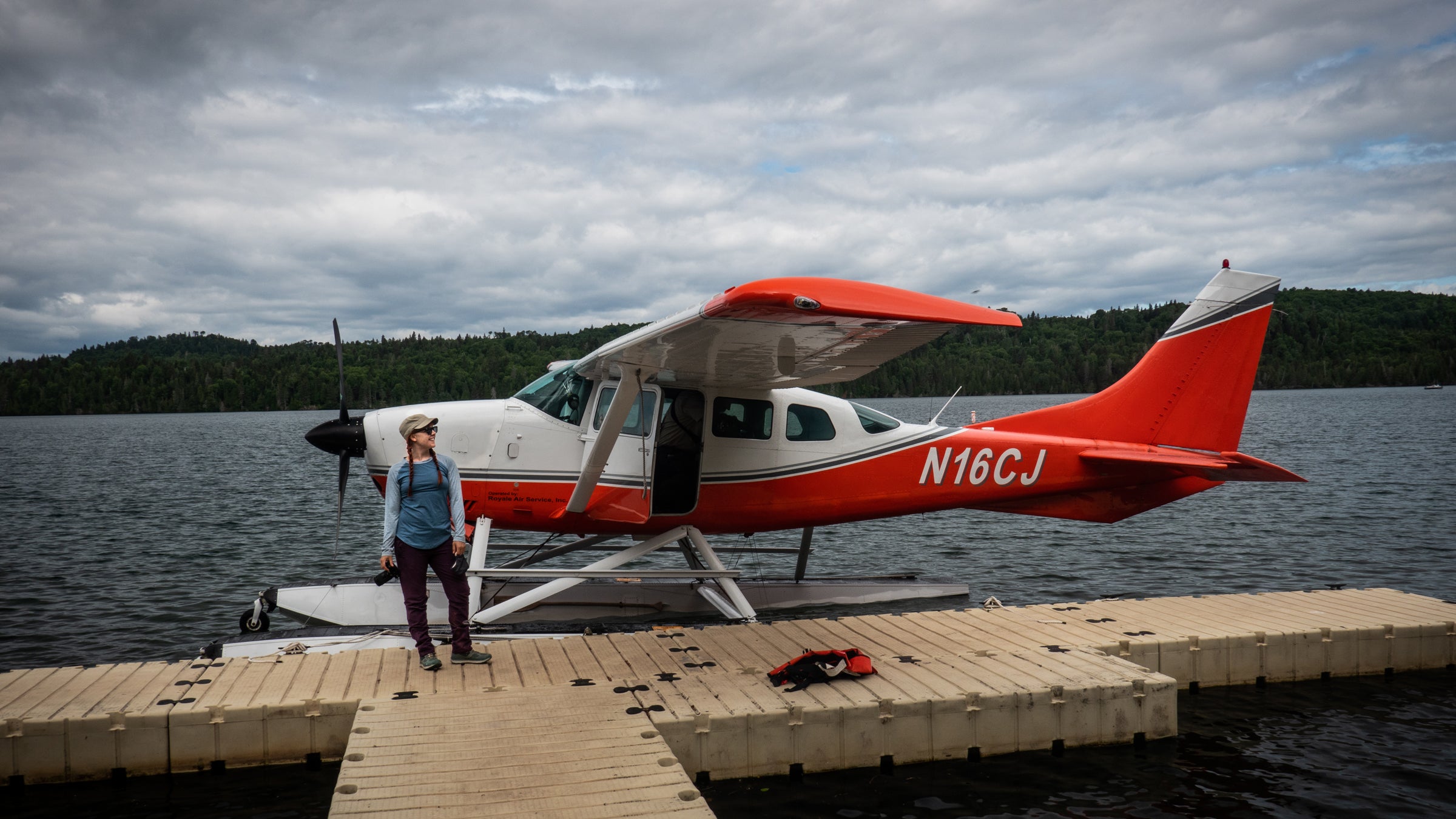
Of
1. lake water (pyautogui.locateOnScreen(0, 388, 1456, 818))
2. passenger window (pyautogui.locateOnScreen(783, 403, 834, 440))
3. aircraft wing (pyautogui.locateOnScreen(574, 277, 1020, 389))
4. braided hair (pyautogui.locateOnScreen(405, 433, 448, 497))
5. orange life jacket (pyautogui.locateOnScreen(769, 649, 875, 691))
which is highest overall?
aircraft wing (pyautogui.locateOnScreen(574, 277, 1020, 389))

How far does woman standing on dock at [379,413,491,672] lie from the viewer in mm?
5719

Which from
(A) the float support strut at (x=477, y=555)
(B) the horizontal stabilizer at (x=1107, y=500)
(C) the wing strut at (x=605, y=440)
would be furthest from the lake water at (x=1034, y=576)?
(C) the wing strut at (x=605, y=440)

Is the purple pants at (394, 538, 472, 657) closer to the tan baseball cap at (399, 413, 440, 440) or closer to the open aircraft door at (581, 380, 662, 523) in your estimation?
the tan baseball cap at (399, 413, 440, 440)

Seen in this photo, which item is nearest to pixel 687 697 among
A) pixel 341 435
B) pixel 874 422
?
pixel 874 422

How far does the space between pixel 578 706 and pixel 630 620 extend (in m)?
3.99

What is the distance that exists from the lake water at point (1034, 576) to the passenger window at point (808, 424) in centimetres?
270

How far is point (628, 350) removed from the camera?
656cm

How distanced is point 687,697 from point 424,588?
6.16ft

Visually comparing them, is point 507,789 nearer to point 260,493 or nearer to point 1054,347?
point 260,493

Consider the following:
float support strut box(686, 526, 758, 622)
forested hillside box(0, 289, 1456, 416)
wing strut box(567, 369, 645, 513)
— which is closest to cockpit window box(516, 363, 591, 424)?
wing strut box(567, 369, 645, 513)

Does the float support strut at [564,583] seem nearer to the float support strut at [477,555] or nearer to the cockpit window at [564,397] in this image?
the float support strut at [477,555]

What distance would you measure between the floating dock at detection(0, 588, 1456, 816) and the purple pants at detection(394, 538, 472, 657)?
0.20 metres

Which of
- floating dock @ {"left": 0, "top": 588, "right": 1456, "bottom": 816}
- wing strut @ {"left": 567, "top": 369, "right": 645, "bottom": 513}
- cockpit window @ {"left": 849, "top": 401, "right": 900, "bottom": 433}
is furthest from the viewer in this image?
cockpit window @ {"left": 849, "top": 401, "right": 900, "bottom": 433}

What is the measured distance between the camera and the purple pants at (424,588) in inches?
227
